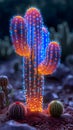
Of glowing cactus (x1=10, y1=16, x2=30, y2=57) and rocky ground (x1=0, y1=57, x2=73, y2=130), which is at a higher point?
glowing cactus (x1=10, y1=16, x2=30, y2=57)

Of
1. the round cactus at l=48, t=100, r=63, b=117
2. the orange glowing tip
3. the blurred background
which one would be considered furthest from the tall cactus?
the blurred background

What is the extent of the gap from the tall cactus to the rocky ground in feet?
1.03

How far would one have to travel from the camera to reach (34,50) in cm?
443

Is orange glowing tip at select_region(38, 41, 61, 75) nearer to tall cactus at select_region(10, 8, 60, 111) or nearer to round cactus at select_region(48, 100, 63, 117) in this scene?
tall cactus at select_region(10, 8, 60, 111)

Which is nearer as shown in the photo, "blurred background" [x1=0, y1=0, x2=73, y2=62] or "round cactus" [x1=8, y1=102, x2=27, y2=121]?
"round cactus" [x1=8, y1=102, x2=27, y2=121]

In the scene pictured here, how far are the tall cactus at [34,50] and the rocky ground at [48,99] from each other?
1.03ft

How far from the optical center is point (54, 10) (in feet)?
45.7

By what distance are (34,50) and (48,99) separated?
1.30 metres

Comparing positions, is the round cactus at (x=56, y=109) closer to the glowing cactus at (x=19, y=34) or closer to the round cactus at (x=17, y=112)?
the round cactus at (x=17, y=112)

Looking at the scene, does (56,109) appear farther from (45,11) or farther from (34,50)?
(45,11)

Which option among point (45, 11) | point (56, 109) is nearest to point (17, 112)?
point (56, 109)

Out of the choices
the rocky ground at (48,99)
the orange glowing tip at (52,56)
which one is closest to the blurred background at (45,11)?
the rocky ground at (48,99)

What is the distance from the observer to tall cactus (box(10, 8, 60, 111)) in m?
4.32

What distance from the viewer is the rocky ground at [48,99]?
4.06m
